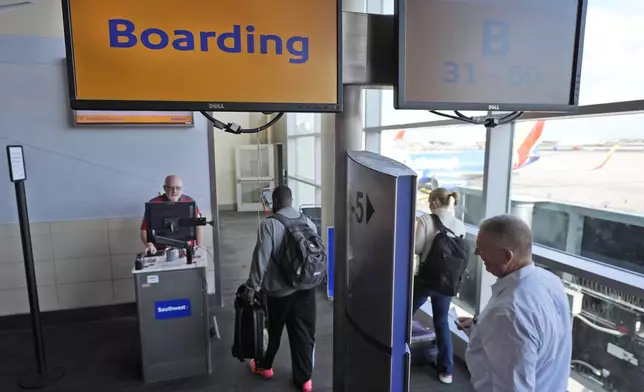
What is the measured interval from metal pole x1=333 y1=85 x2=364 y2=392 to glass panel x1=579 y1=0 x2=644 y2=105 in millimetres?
1669

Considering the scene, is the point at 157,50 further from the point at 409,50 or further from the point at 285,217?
the point at 285,217

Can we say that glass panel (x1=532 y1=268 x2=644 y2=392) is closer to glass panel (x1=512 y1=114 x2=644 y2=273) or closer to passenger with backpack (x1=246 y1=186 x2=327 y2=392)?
glass panel (x1=512 y1=114 x2=644 y2=273)

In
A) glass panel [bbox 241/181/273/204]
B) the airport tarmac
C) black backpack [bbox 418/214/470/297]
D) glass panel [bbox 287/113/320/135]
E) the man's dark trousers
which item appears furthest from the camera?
glass panel [bbox 241/181/273/204]

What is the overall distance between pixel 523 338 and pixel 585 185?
5.52 feet

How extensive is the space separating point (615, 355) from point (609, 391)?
0.26 meters

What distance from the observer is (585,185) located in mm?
2641

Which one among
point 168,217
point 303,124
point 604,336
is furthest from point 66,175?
point 303,124

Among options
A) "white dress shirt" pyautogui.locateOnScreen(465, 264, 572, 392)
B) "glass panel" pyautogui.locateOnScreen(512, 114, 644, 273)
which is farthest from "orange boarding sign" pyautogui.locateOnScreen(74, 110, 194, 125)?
"white dress shirt" pyautogui.locateOnScreen(465, 264, 572, 392)

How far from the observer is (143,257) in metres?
3.40

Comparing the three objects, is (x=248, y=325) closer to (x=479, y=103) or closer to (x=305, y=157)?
(x=479, y=103)

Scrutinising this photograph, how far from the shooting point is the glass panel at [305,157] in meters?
8.01

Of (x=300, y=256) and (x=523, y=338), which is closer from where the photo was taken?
(x=523, y=338)

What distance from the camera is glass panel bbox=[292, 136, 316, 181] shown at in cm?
801

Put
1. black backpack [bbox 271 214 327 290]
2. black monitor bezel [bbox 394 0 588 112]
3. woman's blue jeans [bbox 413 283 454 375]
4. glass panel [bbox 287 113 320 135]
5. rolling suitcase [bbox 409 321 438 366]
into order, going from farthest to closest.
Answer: glass panel [bbox 287 113 320 135], rolling suitcase [bbox 409 321 438 366], woman's blue jeans [bbox 413 283 454 375], black backpack [bbox 271 214 327 290], black monitor bezel [bbox 394 0 588 112]
